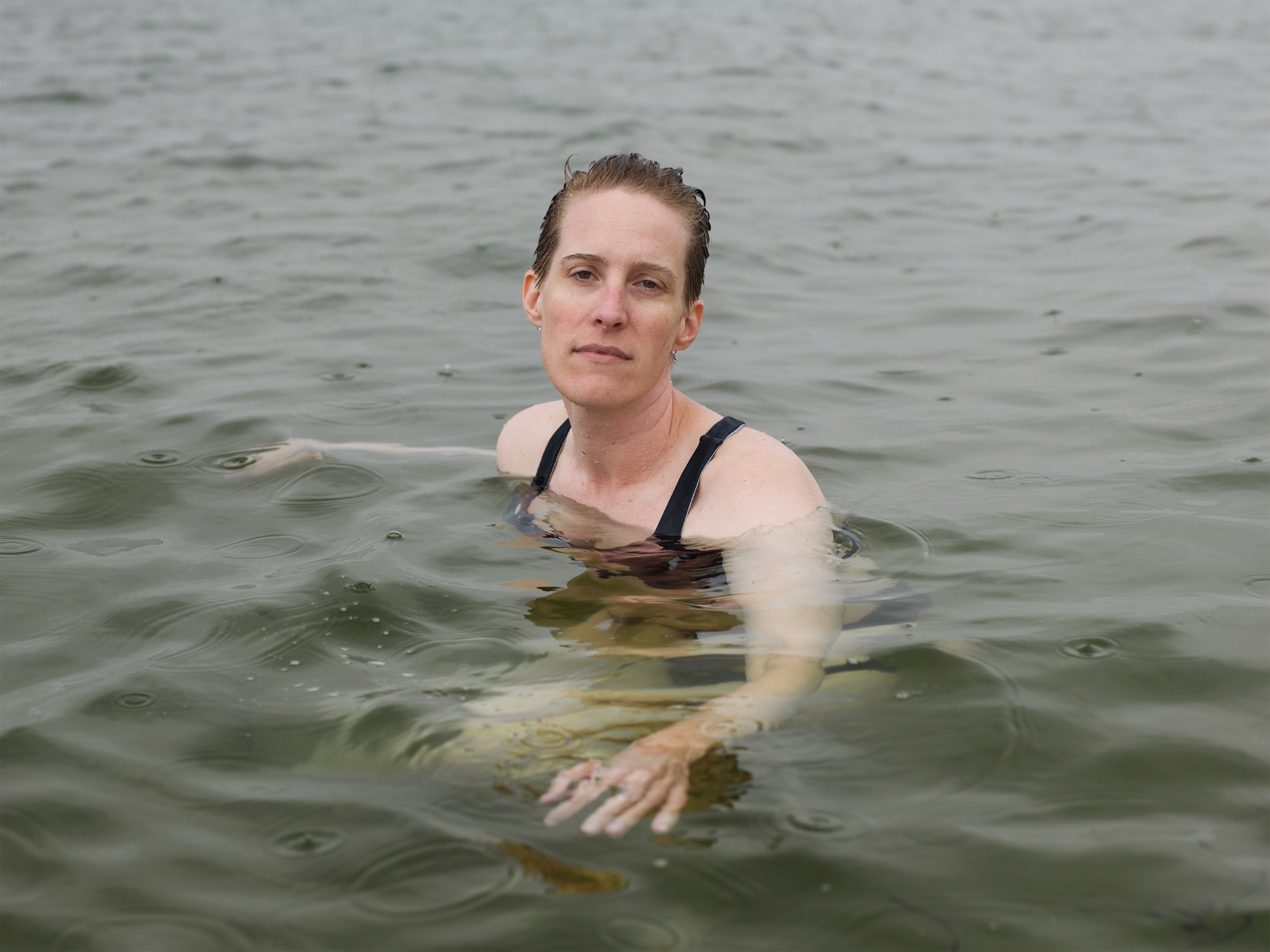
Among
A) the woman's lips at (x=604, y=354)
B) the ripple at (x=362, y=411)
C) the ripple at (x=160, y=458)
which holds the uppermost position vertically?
the woman's lips at (x=604, y=354)

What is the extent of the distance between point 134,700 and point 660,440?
196 centimetres

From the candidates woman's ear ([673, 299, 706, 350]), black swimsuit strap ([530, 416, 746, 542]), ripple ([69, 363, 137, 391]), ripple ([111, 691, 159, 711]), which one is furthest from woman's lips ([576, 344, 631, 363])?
ripple ([69, 363, 137, 391])

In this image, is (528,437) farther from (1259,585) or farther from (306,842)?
(1259,585)

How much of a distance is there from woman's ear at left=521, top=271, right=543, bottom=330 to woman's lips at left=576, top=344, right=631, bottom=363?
1.06 ft

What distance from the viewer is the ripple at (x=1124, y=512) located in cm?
475

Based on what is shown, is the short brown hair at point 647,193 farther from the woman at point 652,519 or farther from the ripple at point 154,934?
the ripple at point 154,934

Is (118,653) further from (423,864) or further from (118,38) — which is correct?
(118,38)

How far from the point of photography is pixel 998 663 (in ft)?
11.7

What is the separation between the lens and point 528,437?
5.09m

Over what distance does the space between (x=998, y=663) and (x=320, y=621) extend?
2.14m

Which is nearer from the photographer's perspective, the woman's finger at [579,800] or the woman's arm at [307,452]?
the woman's finger at [579,800]

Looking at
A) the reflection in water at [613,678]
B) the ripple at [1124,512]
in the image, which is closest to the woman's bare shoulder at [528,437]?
the reflection in water at [613,678]

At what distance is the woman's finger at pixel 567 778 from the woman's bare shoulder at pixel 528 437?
86.9 inches

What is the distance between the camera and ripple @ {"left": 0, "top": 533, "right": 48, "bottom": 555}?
4473 millimetres
